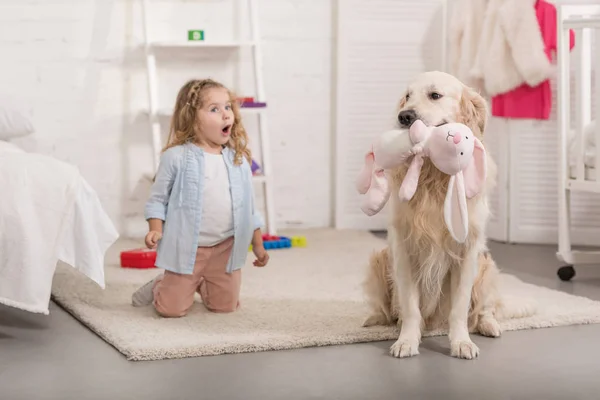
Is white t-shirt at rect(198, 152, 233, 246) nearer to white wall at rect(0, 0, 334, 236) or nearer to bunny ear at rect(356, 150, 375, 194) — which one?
bunny ear at rect(356, 150, 375, 194)

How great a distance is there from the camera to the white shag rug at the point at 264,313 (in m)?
2.40

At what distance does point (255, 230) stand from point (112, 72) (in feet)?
6.19

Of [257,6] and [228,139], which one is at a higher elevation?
[257,6]

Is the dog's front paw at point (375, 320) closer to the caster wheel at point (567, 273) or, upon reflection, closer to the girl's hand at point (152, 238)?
the girl's hand at point (152, 238)

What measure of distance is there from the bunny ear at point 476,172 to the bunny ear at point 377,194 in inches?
7.6

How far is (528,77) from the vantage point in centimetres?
412

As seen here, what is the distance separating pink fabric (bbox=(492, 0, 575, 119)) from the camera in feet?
13.5

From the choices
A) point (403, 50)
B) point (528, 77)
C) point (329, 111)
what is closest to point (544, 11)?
point (528, 77)

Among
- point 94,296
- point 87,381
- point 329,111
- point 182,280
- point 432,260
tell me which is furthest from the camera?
point 329,111

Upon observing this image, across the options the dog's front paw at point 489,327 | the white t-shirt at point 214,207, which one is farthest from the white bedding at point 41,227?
the dog's front paw at point 489,327

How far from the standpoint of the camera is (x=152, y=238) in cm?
264

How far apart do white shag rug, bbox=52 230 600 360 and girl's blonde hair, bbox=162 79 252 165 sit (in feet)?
1.56

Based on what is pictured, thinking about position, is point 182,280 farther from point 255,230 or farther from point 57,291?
point 57,291

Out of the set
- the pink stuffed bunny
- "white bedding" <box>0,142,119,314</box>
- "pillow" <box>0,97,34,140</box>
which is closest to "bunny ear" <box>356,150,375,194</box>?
the pink stuffed bunny
